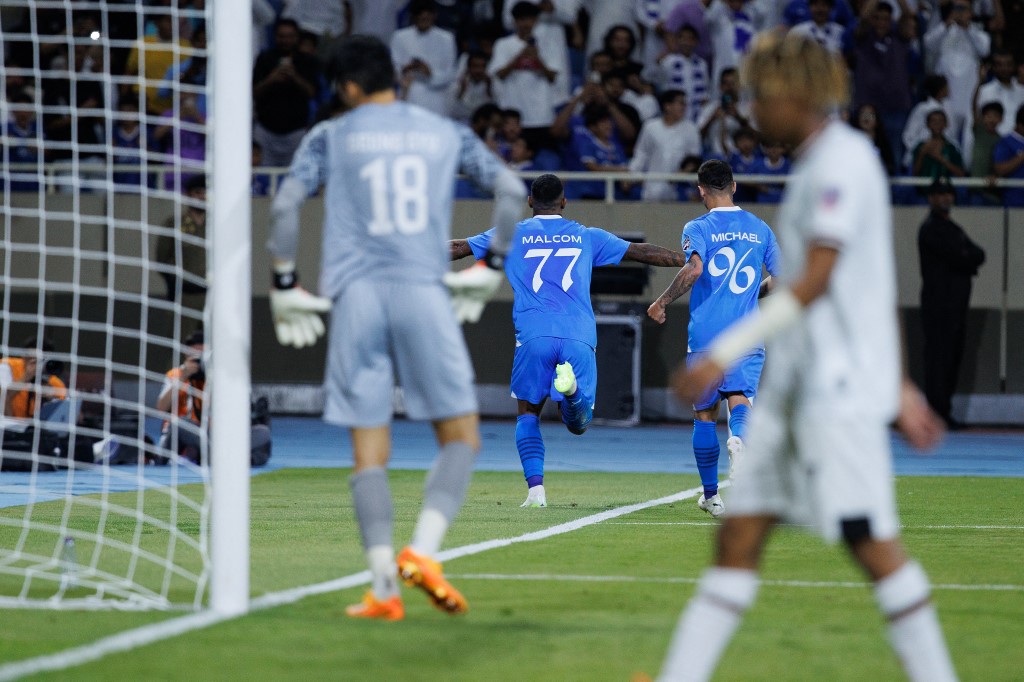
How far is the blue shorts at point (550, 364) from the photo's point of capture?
34.9 feet

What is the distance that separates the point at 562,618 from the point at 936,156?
14.8 m

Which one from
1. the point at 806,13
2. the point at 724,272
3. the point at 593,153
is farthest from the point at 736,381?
the point at 806,13

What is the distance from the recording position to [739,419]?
10.4 meters

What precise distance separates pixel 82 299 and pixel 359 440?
54.1ft

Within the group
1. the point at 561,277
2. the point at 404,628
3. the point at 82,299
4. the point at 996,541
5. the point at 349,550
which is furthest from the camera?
the point at 82,299

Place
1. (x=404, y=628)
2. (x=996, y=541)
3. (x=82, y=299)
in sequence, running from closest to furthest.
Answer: (x=404, y=628) → (x=996, y=541) → (x=82, y=299)

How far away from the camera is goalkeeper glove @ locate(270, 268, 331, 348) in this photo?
233 inches

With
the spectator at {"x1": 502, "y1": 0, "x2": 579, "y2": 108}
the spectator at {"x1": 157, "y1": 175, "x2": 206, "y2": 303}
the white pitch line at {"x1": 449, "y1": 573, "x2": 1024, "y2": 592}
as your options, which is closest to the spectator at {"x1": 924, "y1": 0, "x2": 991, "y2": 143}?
the spectator at {"x1": 502, "y1": 0, "x2": 579, "y2": 108}

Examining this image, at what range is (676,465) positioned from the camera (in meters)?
15.4

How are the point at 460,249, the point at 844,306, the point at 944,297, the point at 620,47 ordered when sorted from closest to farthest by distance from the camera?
the point at 844,306 < the point at 460,249 < the point at 944,297 < the point at 620,47

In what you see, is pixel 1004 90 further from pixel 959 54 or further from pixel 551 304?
pixel 551 304

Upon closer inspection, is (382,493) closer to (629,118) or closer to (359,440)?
(359,440)

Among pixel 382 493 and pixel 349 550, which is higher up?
pixel 382 493

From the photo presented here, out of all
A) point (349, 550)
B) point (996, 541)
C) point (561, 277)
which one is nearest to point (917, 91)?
point (561, 277)
